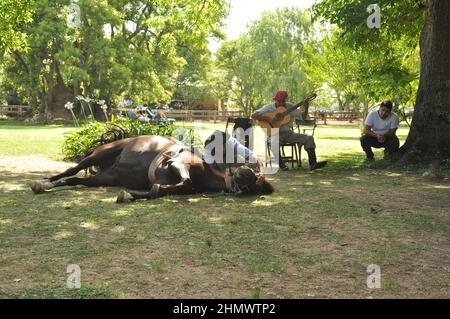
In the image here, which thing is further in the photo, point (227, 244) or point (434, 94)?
point (434, 94)

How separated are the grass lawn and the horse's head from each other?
0.48 ft

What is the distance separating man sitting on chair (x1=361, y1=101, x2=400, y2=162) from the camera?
1068 centimetres

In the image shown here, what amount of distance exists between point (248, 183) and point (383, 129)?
5.48m

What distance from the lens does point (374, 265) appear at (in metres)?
3.91

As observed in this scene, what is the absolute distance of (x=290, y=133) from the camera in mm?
10234

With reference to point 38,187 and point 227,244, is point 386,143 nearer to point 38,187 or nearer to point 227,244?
point 38,187

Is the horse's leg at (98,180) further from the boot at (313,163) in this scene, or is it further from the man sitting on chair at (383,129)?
the man sitting on chair at (383,129)

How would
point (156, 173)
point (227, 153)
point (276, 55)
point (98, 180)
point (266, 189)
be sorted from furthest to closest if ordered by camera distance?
point (276, 55) → point (98, 180) → point (266, 189) → point (156, 173) → point (227, 153)

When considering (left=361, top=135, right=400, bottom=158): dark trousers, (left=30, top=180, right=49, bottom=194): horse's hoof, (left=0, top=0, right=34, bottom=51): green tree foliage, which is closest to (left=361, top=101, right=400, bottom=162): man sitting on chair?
(left=361, top=135, right=400, bottom=158): dark trousers

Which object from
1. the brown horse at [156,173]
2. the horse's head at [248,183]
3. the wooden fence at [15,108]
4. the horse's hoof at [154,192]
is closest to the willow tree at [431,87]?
the horse's head at [248,183]

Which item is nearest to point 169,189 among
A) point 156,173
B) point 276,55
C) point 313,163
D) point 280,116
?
point 156,173

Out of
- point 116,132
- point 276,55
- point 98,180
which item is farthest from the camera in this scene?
point 276,55

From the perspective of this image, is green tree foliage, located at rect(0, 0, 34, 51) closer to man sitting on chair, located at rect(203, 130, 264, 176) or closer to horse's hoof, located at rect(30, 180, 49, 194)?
horse's hoof, located at rect(30, 180, 49, 194)
